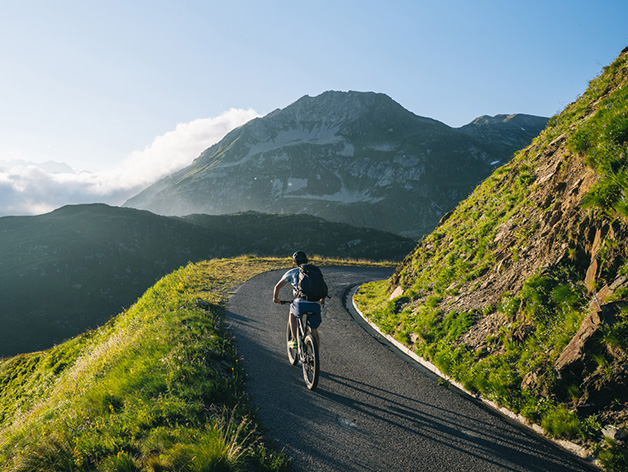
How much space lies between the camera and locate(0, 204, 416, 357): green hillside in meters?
79.1

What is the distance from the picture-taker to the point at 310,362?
7.54 meters

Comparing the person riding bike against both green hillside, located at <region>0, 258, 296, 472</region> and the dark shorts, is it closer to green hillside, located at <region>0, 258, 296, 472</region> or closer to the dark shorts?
the dark shorts

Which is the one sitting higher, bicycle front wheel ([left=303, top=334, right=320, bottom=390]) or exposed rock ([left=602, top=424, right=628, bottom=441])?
bicycle front wheel ([left=303, top=334, right=320, bottom=390])

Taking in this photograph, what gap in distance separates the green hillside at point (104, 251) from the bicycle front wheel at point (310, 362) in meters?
68.1

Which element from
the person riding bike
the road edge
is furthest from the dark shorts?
the road edge

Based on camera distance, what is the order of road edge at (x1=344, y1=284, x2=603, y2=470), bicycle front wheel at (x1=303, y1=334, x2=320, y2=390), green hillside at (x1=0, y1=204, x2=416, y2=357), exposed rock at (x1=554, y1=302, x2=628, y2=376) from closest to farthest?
road edge at (x1=344, y1=284, x2=603, y2=470) → exposed rock at (x1=554, y1=302, x2=628, y2=376) → bicycle front wheel at (x1=303, y1=334, x2=320, y2=390) → green hillside at (x1=0, y1=204, x2=416, y2=357)

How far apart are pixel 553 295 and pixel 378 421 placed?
192 inches

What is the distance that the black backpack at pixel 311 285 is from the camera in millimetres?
7773

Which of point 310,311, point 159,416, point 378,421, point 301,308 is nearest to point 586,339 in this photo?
point 378,421

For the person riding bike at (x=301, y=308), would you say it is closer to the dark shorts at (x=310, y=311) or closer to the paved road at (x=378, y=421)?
the dark shorts at (x=310, y=311)

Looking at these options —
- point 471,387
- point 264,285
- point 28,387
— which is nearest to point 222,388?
point 471,387

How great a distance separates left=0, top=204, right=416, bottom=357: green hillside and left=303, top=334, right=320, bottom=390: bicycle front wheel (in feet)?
223

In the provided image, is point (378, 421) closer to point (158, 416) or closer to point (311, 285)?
point (311, 285)

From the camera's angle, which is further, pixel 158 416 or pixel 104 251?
pixel 104 251
